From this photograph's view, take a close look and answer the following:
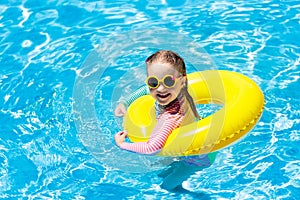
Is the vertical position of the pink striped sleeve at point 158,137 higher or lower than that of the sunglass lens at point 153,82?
lower

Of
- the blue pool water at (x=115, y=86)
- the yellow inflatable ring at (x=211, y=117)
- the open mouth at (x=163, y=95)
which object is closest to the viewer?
the yellow inflatable ring at (x=211, y=117)

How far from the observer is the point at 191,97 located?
579cm

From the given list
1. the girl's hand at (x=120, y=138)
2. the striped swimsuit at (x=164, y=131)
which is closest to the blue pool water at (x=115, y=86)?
the striped swimsuit at (x=164, y=131)

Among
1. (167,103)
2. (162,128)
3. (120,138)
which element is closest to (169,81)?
(167,103)

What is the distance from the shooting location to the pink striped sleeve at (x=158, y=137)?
532 cm


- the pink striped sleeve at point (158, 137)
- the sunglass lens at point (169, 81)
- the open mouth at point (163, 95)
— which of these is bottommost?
the pink striped sleeve at point (158, 137)

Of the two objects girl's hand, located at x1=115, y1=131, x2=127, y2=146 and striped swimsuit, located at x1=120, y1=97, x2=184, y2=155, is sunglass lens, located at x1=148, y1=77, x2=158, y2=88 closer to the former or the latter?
striped swimsuit, located at x1=120, y1=97, x2=184, y2=155

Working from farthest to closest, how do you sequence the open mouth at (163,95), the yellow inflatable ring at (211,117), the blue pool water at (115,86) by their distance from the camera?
the blue pool water at (115,86) → the open mouth at (163,95) → the yellow inflatable ring at (211,117)

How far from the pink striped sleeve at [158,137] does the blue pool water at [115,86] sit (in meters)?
0.64

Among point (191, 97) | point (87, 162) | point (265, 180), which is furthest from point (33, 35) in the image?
point (265, 180)

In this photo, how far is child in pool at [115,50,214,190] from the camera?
5305 mm

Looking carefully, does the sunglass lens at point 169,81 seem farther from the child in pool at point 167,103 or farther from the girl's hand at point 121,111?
the girl's hand at point 121,111

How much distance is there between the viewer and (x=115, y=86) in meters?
7.30

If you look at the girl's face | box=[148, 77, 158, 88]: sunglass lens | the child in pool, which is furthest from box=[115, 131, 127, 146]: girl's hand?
box=[148, 77, 158, 88]: sunglass lens
